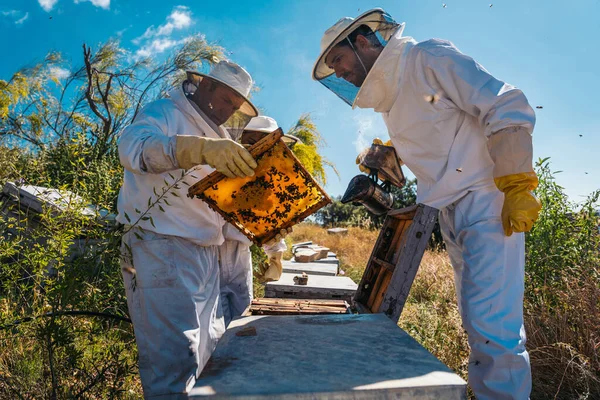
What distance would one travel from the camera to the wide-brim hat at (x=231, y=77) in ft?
8.39

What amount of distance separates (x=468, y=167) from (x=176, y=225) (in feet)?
5.69

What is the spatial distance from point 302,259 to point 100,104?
6207mm

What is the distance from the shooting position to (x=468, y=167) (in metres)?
2.12

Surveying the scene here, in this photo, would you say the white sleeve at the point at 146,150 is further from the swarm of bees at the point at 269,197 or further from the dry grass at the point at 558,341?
the dry grass at the point at 558,341

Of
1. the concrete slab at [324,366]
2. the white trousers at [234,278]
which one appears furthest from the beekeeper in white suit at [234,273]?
the concrete slab at [324,366]

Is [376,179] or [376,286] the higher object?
[376,179]

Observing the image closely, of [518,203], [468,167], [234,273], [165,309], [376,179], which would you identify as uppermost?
[376,179]

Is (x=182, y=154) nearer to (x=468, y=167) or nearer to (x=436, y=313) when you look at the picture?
(x=468, y=167)

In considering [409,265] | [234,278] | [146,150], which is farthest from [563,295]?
[146,150]

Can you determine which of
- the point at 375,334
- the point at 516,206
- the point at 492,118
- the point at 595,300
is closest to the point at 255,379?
the point at 375,334

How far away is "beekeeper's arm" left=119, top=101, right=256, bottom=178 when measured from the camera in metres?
2.02

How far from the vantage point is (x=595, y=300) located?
2834mm

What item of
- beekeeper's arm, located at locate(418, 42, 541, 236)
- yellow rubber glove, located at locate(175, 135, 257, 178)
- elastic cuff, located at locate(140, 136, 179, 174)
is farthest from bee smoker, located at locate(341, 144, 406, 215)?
elastic cuff, located at locate(140, 136, 179, 174)

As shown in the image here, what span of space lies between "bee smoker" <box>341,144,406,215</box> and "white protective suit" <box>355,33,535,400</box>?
65cm
